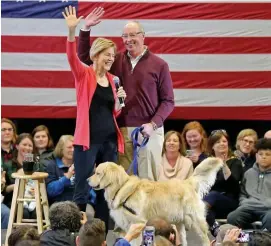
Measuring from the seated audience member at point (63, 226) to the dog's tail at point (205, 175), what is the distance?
3.72 feet

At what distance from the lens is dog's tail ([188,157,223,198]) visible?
579 cm

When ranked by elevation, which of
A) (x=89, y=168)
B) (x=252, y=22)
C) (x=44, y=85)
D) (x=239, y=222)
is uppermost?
(x=252, y=22)

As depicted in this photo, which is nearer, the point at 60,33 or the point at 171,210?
the point at 171,210

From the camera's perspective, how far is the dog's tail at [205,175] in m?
5.79

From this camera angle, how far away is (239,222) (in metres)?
6.57

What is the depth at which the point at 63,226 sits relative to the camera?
4.77 metres

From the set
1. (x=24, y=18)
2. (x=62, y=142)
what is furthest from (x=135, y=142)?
(x=24, y=18)

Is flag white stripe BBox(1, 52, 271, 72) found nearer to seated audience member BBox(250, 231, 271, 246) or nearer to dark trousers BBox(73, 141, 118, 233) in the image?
dark trousers BBox(73, 141, 118, 233)

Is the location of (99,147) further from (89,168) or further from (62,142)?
(62,142)

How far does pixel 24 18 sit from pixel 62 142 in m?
1.51

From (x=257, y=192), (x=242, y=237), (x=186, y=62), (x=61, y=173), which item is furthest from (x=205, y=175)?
(x=186, y=62)

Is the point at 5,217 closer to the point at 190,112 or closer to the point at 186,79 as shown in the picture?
the point at 190,112

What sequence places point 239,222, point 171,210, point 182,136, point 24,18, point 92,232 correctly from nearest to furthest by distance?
point 92,232
point 171,210
point 239,222
point 182,136
point 24,18

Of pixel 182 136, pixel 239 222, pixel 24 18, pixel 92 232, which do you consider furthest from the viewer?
pixel 24 18
